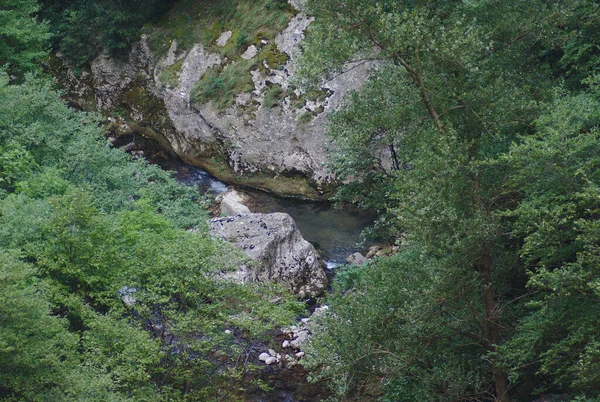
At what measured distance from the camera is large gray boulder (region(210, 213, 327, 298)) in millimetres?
20484

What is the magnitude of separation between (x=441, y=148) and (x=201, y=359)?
21.8ft

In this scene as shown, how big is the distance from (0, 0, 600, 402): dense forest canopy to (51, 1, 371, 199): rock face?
34.1 feet

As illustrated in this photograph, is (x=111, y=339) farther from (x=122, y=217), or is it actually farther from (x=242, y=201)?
Answer: (x=242, y=201)

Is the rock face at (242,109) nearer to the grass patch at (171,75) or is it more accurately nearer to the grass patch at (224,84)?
the grass patch at (171,75)

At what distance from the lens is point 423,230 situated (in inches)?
468

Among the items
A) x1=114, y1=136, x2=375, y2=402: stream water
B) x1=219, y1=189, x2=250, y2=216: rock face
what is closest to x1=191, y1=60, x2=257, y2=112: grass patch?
x1=114, y1=136, x2=375, y2=402: stream water

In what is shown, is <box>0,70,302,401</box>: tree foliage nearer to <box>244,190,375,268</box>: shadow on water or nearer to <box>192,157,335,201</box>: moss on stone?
<box>244,190,375,268</box>: shadow on water

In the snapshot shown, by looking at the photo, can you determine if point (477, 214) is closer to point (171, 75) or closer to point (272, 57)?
point (272, 57)

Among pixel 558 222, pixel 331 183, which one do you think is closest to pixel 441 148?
pixel 558 222

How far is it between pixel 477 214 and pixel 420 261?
4.72ft

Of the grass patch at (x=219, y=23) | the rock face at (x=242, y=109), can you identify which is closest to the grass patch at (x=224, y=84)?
the rock face at (x=242, y=109)

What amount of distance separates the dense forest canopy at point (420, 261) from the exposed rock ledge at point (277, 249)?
3.62 m

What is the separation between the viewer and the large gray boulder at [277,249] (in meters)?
20.5

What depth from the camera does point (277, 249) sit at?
20.9 m
